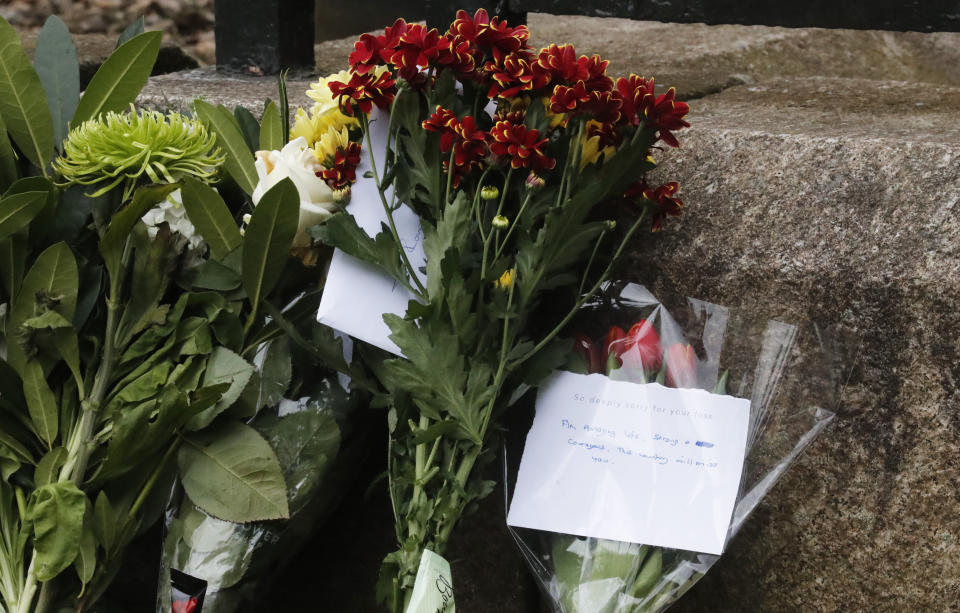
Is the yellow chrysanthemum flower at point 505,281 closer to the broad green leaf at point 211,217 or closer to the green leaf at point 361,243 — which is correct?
the green leaf at point 361,243

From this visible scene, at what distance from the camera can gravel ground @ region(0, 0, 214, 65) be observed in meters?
4.06

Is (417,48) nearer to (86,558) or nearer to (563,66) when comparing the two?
(563,66)

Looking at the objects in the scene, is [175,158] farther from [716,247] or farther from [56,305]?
[716,247]

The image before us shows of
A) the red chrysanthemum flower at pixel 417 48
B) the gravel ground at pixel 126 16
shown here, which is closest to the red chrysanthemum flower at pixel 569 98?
the red chrysanthemum flower at pixel 417 48

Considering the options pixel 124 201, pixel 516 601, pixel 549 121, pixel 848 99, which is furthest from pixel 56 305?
pixel 848 99

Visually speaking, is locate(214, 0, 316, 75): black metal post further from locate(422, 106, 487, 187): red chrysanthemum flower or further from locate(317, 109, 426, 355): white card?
locate(422, 106, 487, 187): red chrysanthemum flower

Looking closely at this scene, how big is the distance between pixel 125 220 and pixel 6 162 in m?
0.24

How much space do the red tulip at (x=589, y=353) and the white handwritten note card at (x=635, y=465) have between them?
0.04 m

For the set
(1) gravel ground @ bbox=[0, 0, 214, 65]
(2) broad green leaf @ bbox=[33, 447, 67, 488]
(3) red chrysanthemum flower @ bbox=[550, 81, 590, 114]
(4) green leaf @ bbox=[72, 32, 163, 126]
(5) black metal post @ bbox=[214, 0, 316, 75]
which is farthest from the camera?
(1) gravel ground @ bbox=[0, 0, 214, 65]

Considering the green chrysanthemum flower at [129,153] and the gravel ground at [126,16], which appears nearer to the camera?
the green chrysanthemum flower at [129,153]

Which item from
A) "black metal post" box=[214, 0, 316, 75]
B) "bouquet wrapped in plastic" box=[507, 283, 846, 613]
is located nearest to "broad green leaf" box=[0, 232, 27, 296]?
"bouquet wrapped in plastic" box=[507, 283, 846, 613]

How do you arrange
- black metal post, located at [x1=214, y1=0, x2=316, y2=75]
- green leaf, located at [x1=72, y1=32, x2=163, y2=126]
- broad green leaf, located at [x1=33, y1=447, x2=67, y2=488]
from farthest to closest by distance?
black metal post, located at [x1=214, y1=0, x2=316, y2=75] < green leaf, located at [x1=72, y1=32, x2=163, y2=126] < broad green leaf, located at [x1=33, y1=447, x2=67, y2=488]

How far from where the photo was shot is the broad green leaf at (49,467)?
106 centimetres

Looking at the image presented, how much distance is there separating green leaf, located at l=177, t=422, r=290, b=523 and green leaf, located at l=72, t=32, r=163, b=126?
0.44m
